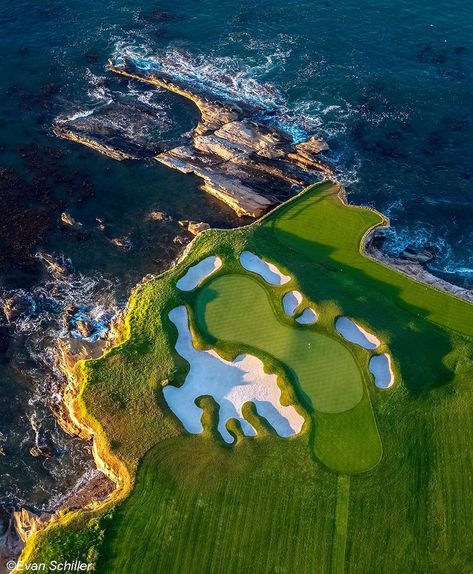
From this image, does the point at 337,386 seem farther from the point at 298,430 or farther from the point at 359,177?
the point at 359,177

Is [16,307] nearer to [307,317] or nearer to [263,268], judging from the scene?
[263,268]

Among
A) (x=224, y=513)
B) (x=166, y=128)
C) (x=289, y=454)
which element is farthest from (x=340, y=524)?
(x=166, y=128)

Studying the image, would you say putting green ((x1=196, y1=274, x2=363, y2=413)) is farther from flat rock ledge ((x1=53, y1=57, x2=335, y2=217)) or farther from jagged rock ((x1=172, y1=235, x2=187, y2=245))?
flat rock ledge ((x1=53, y1=57, x2=335, y2=217))

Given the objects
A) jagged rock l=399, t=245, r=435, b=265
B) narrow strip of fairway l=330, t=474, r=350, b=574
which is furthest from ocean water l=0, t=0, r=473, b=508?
narrow strip of fairway l=330, t=474, r=350, b=574

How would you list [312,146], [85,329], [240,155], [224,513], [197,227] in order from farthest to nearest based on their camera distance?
[312,146] → [240,155] → [197,227] → [85,329] → [224,513]

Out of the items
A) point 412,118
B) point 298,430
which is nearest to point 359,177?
point 412,118
